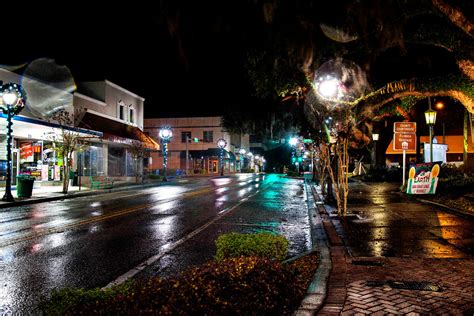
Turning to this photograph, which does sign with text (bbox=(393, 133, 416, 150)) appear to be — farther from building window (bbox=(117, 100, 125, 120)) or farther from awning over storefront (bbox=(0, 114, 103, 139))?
building window (bbox=(117, 100, 125, 120))

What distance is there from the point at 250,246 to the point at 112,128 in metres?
33.6

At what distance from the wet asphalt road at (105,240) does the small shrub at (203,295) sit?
201 centimetres

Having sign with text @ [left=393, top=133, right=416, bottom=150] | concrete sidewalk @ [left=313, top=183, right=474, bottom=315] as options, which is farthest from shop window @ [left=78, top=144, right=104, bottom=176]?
concrete sidewalk @ [left=313, top=183, right=474, bottom=315]

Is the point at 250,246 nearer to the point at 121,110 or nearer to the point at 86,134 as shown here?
the point at 86,134

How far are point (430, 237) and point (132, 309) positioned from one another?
7.90 meters

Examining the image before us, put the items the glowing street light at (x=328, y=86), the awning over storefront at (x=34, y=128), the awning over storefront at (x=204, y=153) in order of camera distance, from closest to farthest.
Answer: the glowing street light at (x=328, y=86), the awning over storefront at (x=34, y=128), the awning over storefront at (x=204, y=153)

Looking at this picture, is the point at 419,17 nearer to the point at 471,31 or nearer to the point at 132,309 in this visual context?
the point at 471,31

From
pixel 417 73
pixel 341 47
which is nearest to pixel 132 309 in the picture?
pixel 341 47

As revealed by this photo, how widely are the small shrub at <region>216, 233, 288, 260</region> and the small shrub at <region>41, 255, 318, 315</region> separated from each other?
49.4 inches

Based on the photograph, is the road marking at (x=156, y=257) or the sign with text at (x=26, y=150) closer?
the road marking at (x=156, y=257)

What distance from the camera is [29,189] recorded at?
21297 millimetres

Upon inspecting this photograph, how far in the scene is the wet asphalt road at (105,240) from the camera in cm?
645

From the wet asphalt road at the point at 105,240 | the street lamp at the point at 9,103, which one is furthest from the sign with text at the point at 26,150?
the wet asphalt road at the point at 105,240

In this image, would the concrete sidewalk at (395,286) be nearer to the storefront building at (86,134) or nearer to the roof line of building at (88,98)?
the storefront building at (86,134)
